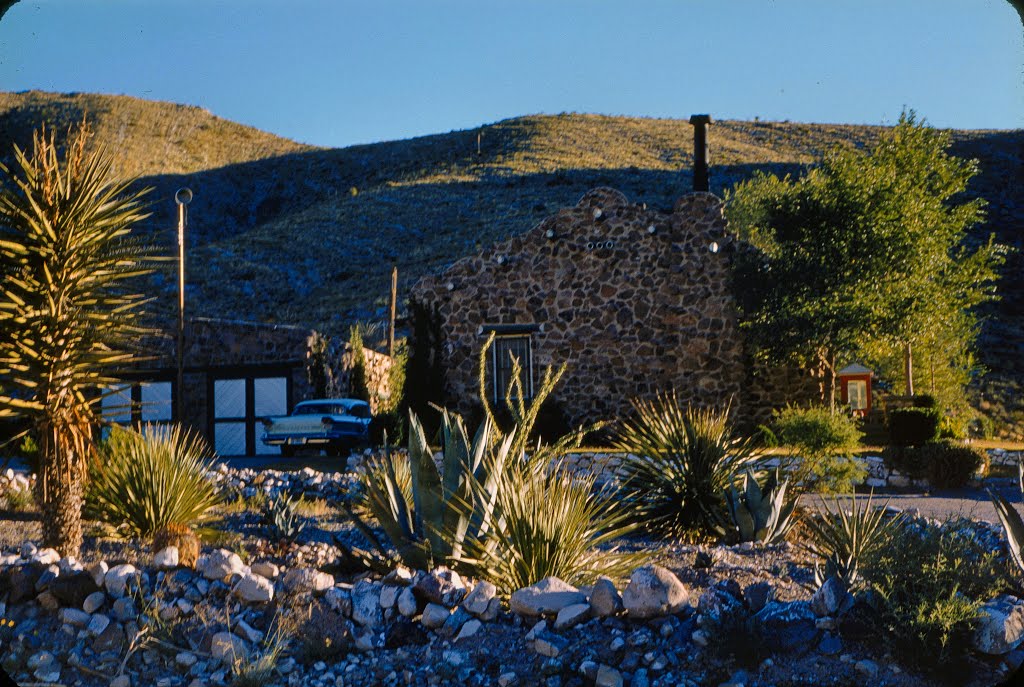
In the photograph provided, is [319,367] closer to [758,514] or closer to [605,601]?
[758,514]

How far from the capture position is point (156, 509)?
882 centimetres

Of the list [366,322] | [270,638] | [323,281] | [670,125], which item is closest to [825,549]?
[270,638]

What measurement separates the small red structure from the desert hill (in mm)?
14489

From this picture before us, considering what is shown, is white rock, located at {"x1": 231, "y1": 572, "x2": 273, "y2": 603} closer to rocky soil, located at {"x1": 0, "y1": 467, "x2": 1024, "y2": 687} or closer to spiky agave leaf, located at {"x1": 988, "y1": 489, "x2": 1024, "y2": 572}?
rocky soil, located at {"x1": 0, "y1": 467, "x2": 1024, "y2": 687}

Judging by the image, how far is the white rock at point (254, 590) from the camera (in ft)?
21.3

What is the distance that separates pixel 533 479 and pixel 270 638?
2.05 m

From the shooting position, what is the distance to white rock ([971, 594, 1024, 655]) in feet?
16.7

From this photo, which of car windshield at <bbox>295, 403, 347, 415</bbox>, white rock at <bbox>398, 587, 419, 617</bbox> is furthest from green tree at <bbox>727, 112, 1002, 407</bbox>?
white rock at <bbox>398, 587, 419, 617</bbox>

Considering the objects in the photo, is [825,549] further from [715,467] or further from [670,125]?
[670,125]

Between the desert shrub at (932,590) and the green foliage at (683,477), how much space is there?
135 inches

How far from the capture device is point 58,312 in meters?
7.74

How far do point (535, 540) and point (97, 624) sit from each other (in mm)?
2942

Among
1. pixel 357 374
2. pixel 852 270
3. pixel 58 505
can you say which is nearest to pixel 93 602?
pixel 58 505

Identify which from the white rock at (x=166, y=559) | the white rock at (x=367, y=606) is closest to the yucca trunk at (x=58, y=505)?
the white rock at (x=166, y=559)
